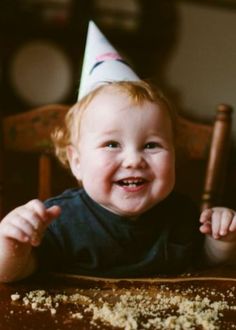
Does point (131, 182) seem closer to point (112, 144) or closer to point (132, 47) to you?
point (112, 144)

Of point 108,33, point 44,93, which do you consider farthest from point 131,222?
point 108,33

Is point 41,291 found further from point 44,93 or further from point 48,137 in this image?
point 44,93

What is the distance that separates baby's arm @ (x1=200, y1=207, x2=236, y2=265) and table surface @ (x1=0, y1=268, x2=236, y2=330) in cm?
6

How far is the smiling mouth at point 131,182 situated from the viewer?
29.7 inches

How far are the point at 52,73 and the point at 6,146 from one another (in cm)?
137

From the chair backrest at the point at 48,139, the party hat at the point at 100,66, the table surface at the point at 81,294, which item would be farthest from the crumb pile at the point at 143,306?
the chair backrest at the point at 48,139

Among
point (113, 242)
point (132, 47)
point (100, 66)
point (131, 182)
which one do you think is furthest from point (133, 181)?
point (132, 47)

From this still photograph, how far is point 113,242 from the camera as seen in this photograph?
2.63 feet

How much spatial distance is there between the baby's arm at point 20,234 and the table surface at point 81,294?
21 mm

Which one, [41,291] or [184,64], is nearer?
[41,291]

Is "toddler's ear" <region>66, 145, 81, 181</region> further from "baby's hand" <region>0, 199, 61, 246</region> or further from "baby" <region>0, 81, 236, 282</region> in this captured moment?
"baby's hand" <region>0, 199, 61, 246</region>

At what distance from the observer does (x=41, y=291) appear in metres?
0.66

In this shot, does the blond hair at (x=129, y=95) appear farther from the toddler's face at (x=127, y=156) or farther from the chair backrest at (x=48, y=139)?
the chair backrest at (x=48, y=139)

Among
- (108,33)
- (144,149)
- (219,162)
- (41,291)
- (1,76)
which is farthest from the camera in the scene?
(108,33)
